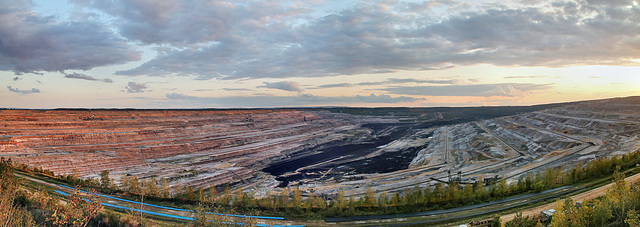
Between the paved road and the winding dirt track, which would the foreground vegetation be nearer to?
the winding dirt track

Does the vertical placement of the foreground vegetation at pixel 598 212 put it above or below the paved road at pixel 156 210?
above

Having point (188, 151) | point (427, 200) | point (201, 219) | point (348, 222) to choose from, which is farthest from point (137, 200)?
point (188, 151)

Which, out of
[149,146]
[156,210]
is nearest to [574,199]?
[156,210]

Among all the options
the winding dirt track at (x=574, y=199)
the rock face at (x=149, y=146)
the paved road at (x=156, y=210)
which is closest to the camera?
the paved road at (x=156, y=210)

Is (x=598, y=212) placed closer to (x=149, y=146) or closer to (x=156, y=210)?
(x=156, y=210)

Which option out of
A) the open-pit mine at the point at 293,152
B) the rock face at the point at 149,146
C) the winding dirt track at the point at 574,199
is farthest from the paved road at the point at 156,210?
the winding dirt track at the point at 574,199

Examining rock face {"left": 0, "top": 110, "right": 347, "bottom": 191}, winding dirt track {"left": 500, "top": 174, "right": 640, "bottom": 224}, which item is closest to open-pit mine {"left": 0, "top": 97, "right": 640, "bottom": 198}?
rock face {"left": 0, "top": 110, "right": 347, "bottom": 191}

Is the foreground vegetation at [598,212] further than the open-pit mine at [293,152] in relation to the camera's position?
No

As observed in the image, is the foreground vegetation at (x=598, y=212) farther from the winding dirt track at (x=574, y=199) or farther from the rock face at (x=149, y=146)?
the rock face at (x=149, y=146)
